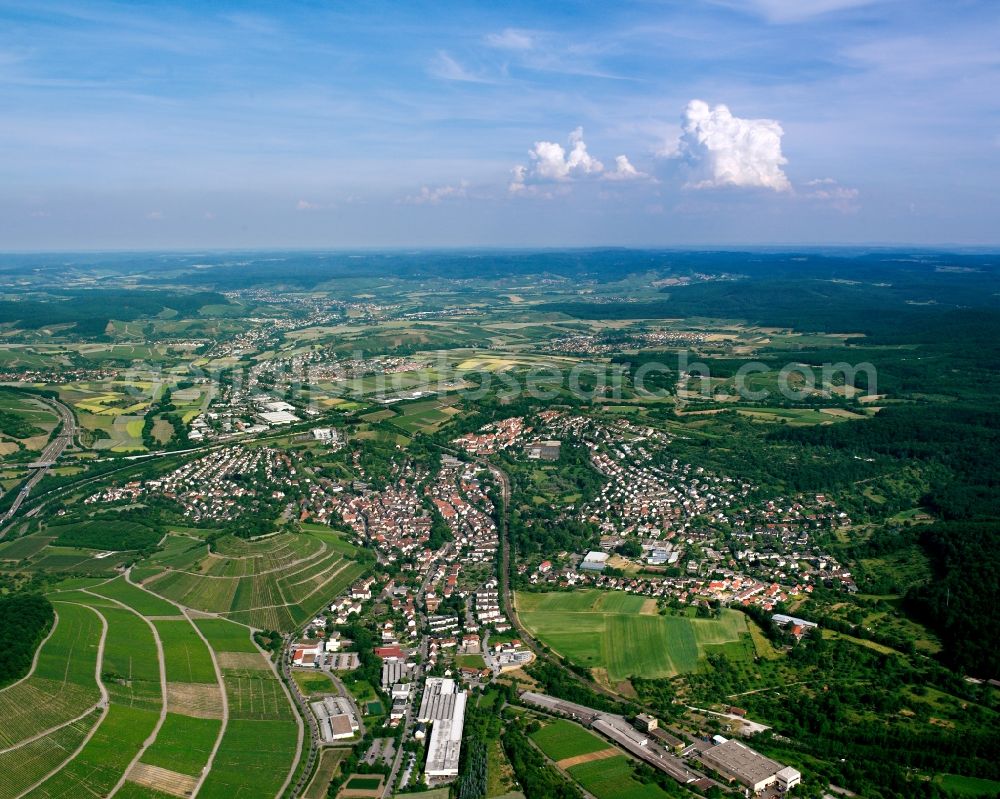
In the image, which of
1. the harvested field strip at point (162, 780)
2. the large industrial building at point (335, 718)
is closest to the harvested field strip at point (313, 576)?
the large industrial building at point (335, 718)

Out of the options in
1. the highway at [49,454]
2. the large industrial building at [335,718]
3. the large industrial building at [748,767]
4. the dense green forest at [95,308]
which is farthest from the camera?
the dense green forest at [95,308]

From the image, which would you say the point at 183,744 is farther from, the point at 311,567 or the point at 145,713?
the point at 311,567

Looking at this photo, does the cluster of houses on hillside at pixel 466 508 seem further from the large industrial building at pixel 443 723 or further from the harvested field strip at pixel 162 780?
the harvested field strip at pixel 162 780

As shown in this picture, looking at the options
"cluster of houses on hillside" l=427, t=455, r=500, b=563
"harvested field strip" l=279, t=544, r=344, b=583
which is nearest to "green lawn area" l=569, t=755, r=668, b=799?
"cluster of houses on hillside" l=427, t=455, r=500, b=563

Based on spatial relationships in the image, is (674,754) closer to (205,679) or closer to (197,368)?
(205,679)

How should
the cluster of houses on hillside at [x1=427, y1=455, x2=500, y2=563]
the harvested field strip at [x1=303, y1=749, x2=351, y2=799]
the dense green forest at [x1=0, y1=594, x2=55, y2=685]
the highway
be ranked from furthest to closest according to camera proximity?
the highway < the cluster of houses on hillside at [x1=427, y1=455, x2=500, y2=563] < the dense green forest at [x1=0, y1=594, x2=55, y2=685] < the harvested field strip at [x1=303, y1=749, x2=351, y2=799]

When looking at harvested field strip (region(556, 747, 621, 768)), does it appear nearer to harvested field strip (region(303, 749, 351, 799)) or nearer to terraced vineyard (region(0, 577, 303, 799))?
harvested field strip (region(303, 749, 351, 799))

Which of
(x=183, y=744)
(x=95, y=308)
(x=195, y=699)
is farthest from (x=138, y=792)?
(x=95, y=308)
